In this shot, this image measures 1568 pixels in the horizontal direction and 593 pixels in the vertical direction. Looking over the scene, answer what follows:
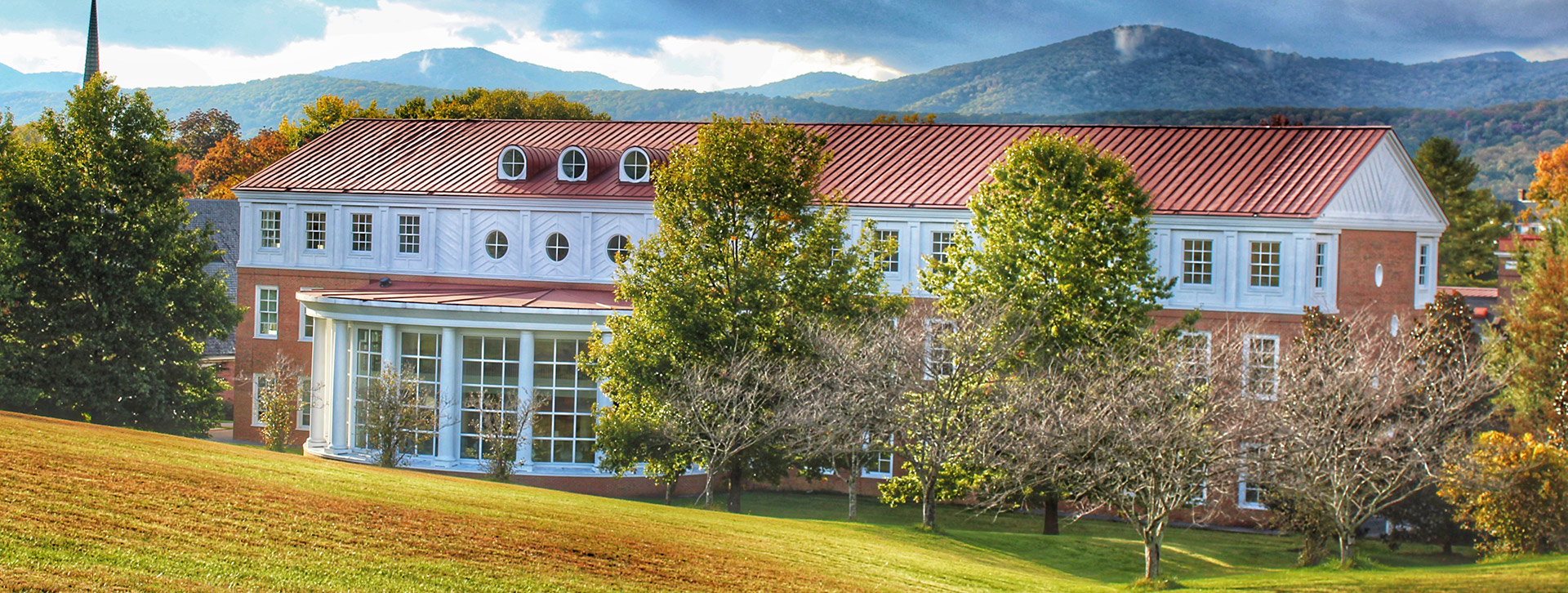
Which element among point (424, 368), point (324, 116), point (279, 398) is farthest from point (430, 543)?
point (324, 116)

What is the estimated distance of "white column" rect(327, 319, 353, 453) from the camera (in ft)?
108

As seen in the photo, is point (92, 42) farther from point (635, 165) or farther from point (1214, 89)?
point (1214, 89)

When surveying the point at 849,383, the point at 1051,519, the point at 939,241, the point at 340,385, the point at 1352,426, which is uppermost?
the point at 939,241

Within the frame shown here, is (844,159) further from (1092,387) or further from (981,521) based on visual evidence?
(1092,387)

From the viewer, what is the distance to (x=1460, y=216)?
77562mm

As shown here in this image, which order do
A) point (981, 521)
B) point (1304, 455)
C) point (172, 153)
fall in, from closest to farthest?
point (1304, 455), point (981, 521), point (172, 153)

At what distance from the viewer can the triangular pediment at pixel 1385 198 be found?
33125 millimetres

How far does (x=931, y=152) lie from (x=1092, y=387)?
15682 mm

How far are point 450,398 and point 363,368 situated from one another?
3.07m

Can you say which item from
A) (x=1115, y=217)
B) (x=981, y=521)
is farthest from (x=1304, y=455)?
(x=981, y=521)

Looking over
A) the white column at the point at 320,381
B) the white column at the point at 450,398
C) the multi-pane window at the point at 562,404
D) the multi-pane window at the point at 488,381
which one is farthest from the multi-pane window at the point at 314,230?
the multi-pane window at the point at 562,404

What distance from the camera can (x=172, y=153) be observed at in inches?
1479

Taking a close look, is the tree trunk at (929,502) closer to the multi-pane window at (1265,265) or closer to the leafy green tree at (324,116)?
the multi-pane window at (1265,265)


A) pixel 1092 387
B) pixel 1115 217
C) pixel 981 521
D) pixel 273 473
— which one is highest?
pixel 1115 217
